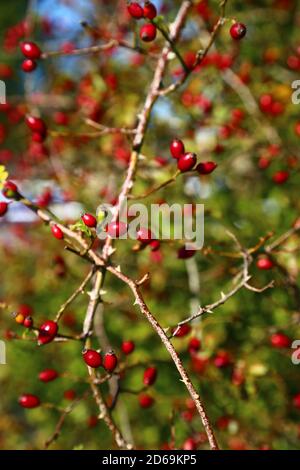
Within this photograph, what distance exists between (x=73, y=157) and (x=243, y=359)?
2.11 m

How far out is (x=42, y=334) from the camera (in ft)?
4.21

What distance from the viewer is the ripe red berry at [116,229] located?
1315mm

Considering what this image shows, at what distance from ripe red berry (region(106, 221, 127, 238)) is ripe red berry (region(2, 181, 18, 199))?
0.94 ft

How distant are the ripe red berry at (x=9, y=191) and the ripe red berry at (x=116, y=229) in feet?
0.94

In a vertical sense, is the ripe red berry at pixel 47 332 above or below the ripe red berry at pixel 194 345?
above

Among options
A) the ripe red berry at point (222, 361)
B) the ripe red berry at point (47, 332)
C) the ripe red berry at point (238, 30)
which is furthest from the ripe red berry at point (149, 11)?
the ripe red berry at point (222, 361)

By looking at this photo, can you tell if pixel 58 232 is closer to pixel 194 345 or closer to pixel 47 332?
pixel 47 332

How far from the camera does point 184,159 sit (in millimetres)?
1330

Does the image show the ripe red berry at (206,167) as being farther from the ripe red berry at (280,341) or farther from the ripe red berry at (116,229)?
the ripe red berry at (280,341)

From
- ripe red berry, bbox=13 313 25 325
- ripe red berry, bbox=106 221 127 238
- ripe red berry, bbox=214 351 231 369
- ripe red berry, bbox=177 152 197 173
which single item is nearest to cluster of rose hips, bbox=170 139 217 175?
ripe red berry, bbox=177 152 197 173

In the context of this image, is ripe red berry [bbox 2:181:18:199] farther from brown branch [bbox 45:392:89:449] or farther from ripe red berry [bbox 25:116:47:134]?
brown branch [bbox 45:392:89:449]

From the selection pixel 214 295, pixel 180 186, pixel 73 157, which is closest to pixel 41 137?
pixel 180 186

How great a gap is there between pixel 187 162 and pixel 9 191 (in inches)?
18.9
